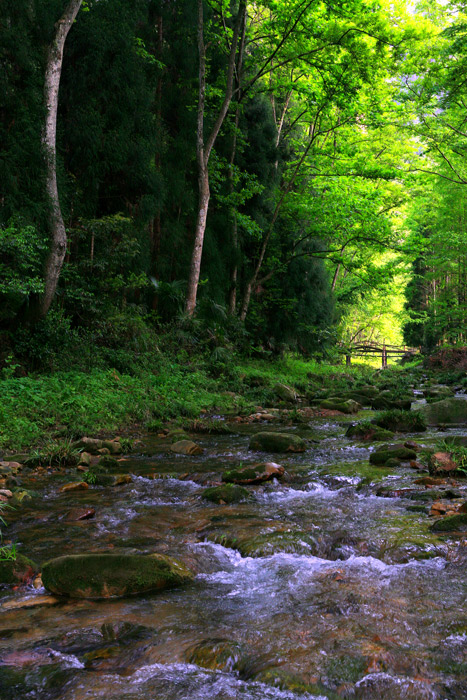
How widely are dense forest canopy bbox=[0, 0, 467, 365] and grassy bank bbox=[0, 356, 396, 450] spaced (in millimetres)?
1400

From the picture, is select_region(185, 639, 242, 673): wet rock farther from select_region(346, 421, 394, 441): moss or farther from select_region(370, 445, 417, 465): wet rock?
select_region(346, 421, 394, 441): moss

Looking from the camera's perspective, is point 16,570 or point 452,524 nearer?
point 16,570

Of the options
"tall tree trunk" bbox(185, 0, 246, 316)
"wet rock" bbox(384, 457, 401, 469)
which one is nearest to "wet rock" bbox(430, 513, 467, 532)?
"wet rock" bbox(384, 457, 401, 469)

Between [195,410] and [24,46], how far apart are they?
29.9 feet

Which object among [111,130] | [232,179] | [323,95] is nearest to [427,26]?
[323,95]

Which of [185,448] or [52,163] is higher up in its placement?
[52,163]

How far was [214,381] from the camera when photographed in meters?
13.7

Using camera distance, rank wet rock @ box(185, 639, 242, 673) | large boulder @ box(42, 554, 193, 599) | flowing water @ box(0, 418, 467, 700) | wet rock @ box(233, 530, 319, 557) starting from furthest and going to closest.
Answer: wet rock @ box(233, 530, 319, 557), large boulder @ box(42, 554, 193, 599), wet rock @ box(185, 639, 242, 673), flowing water @ box(0, 418, 467, 700)

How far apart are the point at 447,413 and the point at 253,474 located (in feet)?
20.6

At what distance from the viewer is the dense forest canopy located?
34.8 feet

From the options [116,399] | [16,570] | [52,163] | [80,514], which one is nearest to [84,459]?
[80,514]

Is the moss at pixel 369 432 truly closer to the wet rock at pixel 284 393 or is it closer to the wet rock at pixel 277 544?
the wet rock at pixel 284 393

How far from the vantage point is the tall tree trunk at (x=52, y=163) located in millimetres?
10445

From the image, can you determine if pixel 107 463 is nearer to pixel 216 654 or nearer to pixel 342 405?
pixel 216 654
